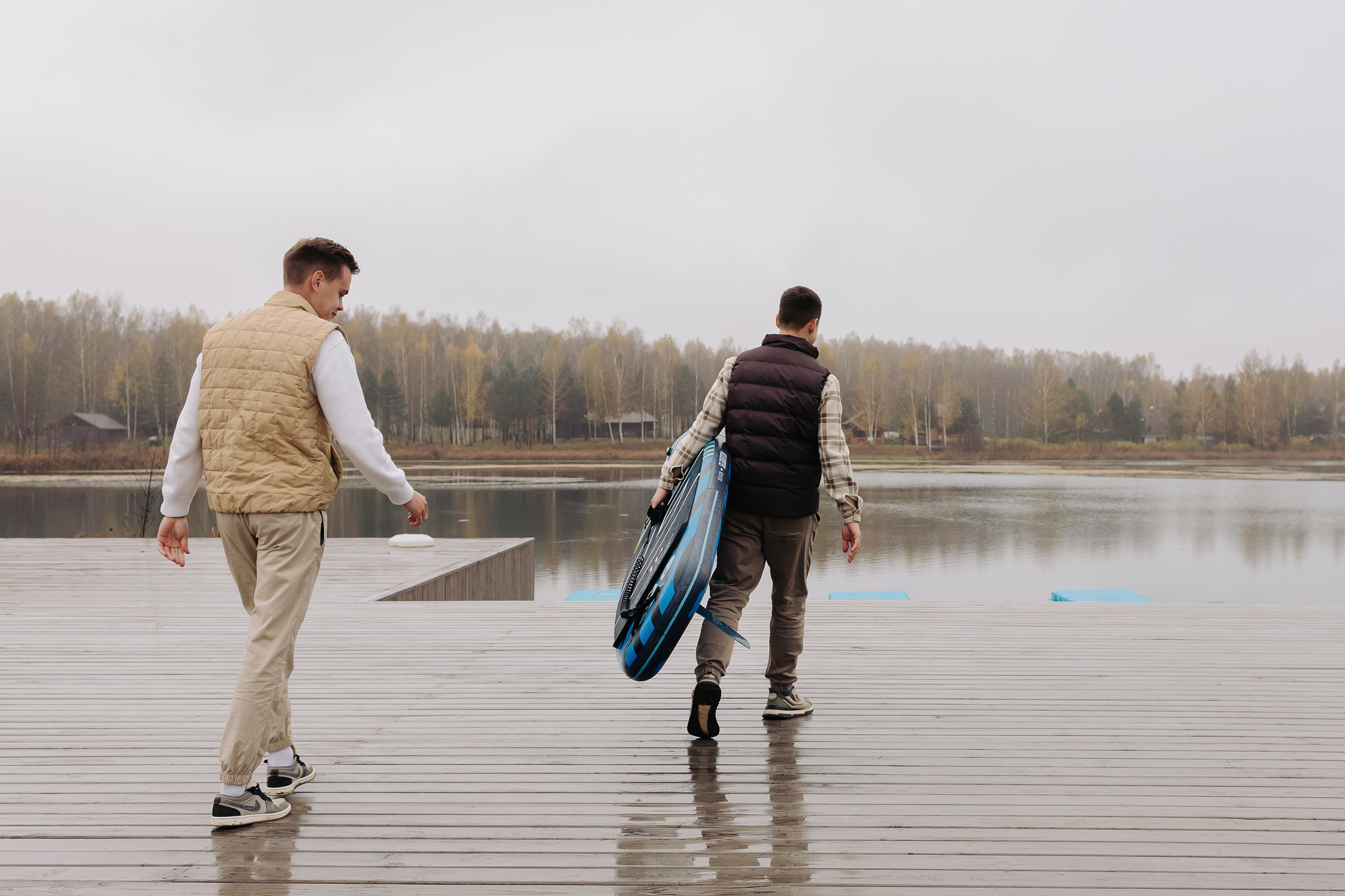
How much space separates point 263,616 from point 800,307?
2009 millimetres

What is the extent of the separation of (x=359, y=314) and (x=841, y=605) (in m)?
99.3

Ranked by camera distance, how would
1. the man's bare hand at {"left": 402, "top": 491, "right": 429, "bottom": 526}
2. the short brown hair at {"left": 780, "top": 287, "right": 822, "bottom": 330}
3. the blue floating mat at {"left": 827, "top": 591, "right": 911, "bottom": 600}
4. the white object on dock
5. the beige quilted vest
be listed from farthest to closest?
the white object on dock → the blue floating mat at {"left": 827, "top": 591, "right": 911, "bottom": 600} → the short brown hair at {"left": 780, "top": 287, "right": 822, "bottom": 330} → the man's bare hand at {"left": 402, "top": 491, "right": 429, "bottom": 526} → the beige quilted vest

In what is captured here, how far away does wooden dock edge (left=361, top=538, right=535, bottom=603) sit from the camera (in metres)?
6.58

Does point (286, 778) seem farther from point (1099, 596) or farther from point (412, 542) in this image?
point (412, 542)

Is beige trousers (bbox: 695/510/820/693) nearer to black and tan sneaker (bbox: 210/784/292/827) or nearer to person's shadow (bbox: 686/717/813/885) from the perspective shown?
person's shadow (bbox: 686/717/813/885)

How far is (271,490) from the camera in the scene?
2.39m

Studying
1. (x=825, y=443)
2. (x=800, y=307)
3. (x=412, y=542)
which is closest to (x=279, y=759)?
(x=825, y=443)

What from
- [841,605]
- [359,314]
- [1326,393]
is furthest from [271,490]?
[1326,393]

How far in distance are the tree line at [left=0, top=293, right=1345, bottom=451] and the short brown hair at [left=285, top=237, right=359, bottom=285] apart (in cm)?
6162

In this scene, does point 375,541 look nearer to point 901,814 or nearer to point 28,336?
point 901,814

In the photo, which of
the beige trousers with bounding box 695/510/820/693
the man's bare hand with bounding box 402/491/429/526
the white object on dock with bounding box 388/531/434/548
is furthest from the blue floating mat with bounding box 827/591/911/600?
the man's bare hand with bounding box 402/491/429/526

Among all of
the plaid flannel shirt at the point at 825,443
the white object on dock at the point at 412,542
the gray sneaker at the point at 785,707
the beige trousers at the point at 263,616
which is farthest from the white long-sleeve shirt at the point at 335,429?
the white object on dock at the point at 412,542

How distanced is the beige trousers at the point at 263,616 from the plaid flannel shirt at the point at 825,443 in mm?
1262

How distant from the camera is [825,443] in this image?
321cm
